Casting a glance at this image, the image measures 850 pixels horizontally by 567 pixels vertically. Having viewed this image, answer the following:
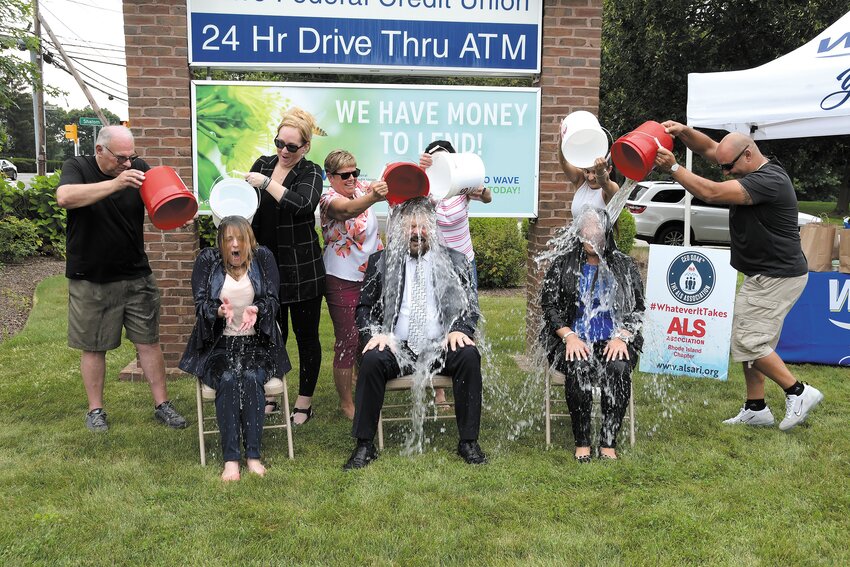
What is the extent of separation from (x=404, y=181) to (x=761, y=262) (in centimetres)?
230

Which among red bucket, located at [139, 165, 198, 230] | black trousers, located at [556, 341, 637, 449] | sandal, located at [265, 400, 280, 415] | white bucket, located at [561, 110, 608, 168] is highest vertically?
white bucket, located at [561, 110, 608, 168]

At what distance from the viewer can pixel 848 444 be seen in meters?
4.16

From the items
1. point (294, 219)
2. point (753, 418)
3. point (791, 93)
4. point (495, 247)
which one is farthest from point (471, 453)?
point (495, 247)

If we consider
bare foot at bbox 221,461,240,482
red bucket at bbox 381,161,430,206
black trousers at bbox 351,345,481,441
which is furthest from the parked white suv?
bare foot at bbox 221,461,240,482

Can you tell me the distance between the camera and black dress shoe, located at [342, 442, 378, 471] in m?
3.81

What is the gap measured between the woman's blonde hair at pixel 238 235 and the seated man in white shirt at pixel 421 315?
27.2 inches

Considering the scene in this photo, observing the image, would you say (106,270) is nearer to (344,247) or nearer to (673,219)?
(344,247)

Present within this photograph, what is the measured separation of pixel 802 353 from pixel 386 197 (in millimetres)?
4222

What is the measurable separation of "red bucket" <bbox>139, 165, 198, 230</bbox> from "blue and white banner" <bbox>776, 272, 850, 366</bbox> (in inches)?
198

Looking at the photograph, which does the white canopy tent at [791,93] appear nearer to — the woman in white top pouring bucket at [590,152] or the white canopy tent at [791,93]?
the white canopy tent at [791,93]

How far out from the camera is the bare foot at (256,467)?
3727 mm

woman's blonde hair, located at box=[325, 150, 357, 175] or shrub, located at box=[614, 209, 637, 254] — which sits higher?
woman's blonde hair, located at box=[325, 150, 357, 175]

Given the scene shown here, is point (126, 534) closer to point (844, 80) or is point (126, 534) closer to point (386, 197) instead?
point (386, 197)

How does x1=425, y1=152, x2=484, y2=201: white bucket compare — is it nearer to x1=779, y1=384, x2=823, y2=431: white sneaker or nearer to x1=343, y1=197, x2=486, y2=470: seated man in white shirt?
x1=343, y1=197, x2=486, y2=470: seated man in white shirt
